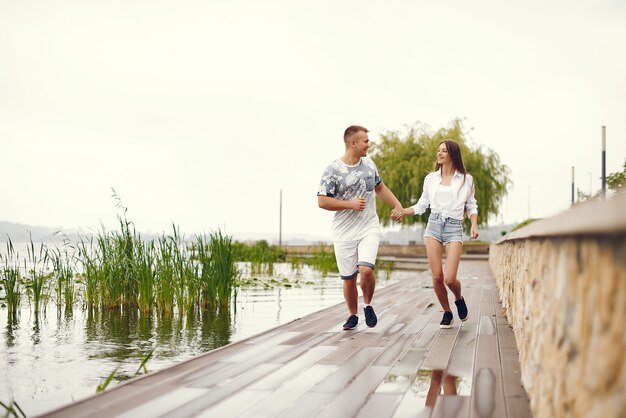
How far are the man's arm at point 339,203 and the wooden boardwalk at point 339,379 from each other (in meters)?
1.09

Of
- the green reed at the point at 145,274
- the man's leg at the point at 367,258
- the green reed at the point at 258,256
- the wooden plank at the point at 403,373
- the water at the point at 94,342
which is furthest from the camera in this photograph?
the green reed at the point at 258,256

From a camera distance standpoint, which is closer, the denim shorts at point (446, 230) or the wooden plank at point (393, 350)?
the wooden plank at point (393, 350)

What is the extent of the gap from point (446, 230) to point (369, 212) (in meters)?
0.70

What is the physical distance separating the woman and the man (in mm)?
299

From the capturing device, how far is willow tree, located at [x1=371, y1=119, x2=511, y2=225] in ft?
97.6

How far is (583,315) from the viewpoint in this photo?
167cm

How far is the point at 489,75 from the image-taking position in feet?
36.3

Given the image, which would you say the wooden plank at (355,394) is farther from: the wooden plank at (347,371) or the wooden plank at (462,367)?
the wooden plank at (462,367)

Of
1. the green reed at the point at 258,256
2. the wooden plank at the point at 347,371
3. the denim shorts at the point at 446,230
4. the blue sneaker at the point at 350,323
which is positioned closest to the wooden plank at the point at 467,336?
the wooden plank at the point at 347,371

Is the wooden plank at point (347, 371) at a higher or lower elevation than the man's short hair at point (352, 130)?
lower

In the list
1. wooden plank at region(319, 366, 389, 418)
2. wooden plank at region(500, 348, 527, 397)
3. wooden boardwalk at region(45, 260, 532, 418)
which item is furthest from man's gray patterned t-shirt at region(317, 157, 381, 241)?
wooden plank at region(319, 366, 389, 418)

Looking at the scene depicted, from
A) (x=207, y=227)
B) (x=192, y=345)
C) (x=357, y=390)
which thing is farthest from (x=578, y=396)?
(x=207, y=227)

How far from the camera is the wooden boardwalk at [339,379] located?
2900 mm

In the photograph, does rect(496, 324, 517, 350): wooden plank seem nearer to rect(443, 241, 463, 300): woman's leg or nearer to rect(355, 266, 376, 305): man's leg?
rect(443, 241, 463, 300): woman's leg
